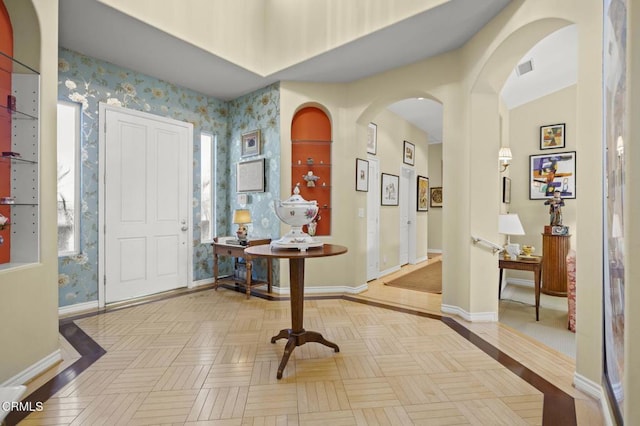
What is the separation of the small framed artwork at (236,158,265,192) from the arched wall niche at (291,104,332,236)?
455 millimetres

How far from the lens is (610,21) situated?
1629mm

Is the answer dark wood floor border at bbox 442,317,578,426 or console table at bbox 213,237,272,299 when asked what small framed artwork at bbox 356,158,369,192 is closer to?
console table at bbox 213,237,272,299

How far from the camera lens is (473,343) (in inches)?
108

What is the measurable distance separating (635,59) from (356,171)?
3.23m

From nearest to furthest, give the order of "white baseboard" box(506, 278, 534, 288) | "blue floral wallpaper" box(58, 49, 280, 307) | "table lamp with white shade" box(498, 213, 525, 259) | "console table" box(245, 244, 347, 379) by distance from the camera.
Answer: "console table" box(245, 244, 347, 379)
"blue floral wallpaper" box(58, 49, 280, 307)
"table lamp with white shade" box(498, 213, 525, 259)
"white baseboard" box(506, 278, 534, 288)

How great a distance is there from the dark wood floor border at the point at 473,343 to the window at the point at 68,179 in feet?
2.76

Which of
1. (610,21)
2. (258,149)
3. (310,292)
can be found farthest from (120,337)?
(610,21)

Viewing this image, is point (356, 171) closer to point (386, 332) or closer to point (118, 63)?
point (386, 332)

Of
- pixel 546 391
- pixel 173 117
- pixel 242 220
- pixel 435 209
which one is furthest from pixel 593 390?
pixel 435 209

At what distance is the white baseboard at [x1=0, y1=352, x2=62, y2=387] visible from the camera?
2.00 m

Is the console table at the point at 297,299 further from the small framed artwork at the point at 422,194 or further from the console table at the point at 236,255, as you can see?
the small framed artwork at the point at 422,194

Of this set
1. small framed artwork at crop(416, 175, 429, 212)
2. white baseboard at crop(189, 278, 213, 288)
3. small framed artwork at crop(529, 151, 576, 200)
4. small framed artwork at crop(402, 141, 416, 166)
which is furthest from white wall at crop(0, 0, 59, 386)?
small framed artwork at crop(416, 175, 429, 212)

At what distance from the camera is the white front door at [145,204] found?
3.81m

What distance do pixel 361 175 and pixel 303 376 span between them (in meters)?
2.86
